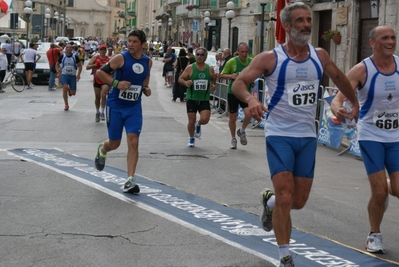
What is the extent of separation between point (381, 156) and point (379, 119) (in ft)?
1.03

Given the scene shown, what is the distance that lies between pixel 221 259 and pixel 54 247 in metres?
1.36

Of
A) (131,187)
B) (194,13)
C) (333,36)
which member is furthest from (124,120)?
(194,13)

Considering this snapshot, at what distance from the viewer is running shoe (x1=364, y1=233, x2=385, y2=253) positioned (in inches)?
265

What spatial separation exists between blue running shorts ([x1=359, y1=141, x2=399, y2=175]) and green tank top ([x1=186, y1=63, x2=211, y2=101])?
7647mm

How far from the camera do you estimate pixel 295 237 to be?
285 inches

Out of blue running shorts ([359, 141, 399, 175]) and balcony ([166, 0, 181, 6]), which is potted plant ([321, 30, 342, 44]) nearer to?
blue running shorts ([359, 141, 399, 175])

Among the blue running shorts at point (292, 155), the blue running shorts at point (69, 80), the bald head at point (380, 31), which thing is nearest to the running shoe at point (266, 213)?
the blue running shorts at point (292, 155)

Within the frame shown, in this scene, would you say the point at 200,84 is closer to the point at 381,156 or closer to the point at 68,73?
the point at 381,156

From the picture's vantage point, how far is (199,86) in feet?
47.0

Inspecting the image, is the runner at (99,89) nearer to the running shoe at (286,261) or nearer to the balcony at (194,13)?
the running shoe at (286,261)

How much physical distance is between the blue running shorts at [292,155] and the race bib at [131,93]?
3.95 metres

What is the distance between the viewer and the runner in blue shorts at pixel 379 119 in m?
6.76

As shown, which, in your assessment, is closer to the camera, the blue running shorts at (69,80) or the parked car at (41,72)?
the blue running shorts at (69,80)

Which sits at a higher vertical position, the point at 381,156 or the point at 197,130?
the point at 381,156
